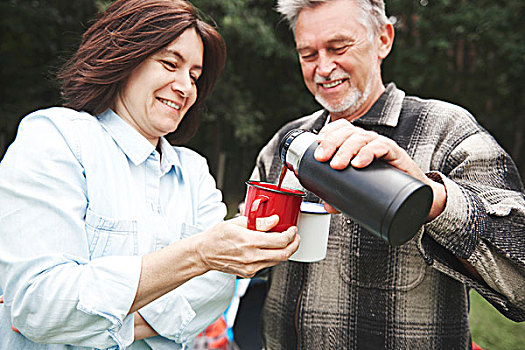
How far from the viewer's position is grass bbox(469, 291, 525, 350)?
452cm

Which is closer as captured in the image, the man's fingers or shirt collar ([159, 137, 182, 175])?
the man's fingers

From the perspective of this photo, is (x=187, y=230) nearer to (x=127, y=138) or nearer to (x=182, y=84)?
(x=127, y=138)

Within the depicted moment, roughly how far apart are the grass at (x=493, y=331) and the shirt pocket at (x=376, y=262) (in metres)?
3.37

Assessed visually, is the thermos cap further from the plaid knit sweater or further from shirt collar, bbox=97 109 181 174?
shirt collar, bbox=97 109 181 174

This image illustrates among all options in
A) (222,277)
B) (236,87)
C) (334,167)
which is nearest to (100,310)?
(222,277)

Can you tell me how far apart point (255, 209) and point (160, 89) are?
2.38 ft

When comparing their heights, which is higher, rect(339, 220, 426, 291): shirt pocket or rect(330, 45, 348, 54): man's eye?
rect(330, 45, 348, 54): man's eye

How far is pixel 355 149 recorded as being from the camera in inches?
43.3

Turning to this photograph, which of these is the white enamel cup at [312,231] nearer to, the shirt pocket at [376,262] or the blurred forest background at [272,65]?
the shirt pocket at [376,262]

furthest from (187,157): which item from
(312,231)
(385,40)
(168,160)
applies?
(385,40)

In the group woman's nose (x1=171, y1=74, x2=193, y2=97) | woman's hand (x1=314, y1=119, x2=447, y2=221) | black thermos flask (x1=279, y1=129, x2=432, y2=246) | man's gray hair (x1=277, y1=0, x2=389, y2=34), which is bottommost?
black thermos flask (x1=279, y1=129, x2=432, y2=246)

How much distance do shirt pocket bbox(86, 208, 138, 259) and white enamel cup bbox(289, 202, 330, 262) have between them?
0.56m

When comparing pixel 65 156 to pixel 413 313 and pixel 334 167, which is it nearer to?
pixel 334 167

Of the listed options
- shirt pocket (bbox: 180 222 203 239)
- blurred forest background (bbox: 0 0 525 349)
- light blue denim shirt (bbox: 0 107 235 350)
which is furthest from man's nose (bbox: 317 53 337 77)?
blurred forest background (bbox: 0 0 525 349)
